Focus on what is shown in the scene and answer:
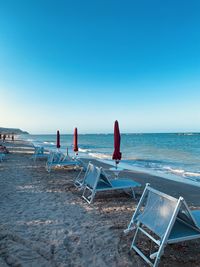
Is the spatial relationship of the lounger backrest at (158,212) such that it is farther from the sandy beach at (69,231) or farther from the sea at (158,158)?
the sea at (158,158)

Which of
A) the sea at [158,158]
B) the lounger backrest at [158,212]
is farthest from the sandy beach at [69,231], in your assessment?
the sea at [158,158]

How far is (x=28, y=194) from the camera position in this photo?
571 centimetres

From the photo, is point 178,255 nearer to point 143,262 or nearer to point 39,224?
point 143,262

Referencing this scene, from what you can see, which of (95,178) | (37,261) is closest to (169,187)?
(95,178)

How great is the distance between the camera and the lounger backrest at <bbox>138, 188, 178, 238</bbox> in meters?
2.71

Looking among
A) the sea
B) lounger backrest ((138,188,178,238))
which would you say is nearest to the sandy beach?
lounger backrest ((138,188,178,238))

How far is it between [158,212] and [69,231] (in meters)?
1.57

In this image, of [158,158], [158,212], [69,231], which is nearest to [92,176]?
[69,231]

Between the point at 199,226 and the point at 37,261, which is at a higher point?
the point at 199,226

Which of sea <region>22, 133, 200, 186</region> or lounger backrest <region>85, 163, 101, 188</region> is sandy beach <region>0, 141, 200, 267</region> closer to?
lounger backrest <region>85, 163, 101, 188</region>

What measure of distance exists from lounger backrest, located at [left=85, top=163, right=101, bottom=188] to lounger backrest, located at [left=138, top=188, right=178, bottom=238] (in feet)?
6.97

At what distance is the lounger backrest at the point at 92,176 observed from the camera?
5.17 metres

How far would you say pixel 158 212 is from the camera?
115 inches

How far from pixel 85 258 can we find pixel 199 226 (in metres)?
1.62
